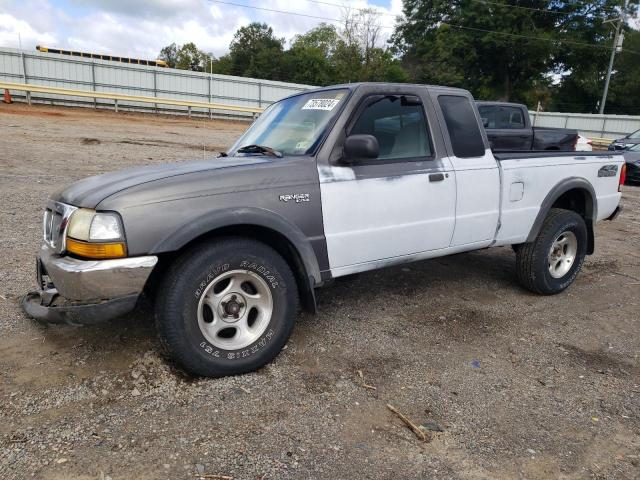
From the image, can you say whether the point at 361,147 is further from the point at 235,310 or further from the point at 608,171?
the point at 608,171

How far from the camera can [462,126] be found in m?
4.13

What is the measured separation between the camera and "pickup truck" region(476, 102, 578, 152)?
1107cm

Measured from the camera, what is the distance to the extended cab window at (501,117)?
11406 millimetres

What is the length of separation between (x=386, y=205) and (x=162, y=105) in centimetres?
2647

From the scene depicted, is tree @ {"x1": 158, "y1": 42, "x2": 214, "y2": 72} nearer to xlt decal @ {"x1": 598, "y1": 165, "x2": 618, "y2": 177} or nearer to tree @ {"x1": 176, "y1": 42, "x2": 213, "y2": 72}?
tree @ {"x1": 176, "y1": 42, "x2": 213, "y2": 72}

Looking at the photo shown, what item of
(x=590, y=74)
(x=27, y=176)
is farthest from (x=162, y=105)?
(x=590, y=74)

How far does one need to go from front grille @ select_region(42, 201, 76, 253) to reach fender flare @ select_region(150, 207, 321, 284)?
0.59 metres

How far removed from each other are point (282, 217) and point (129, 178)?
0.97 m

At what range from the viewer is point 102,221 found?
266cm

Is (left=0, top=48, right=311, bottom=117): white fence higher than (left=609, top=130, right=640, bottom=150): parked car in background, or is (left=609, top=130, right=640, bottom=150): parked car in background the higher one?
(left=0, top=48, right=311, bottom=117): white fence

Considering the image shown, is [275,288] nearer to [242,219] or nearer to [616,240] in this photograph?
→ [242,219]

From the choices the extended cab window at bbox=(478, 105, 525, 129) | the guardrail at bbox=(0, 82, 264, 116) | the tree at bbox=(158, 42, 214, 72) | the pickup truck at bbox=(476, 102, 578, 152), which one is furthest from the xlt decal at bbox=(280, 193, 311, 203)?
the tree at bbox=(158, 42, 214, 72)

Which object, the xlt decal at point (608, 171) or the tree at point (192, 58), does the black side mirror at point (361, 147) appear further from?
the tree at point (192, 58)

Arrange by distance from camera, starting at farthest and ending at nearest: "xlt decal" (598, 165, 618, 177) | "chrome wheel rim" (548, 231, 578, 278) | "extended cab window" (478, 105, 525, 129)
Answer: "extended cab window" (478, 105, 525, 129) → "xlt decal" (598, 165, 618, 177) → "chrome wheel rim" (548, 231, 578, 278)
